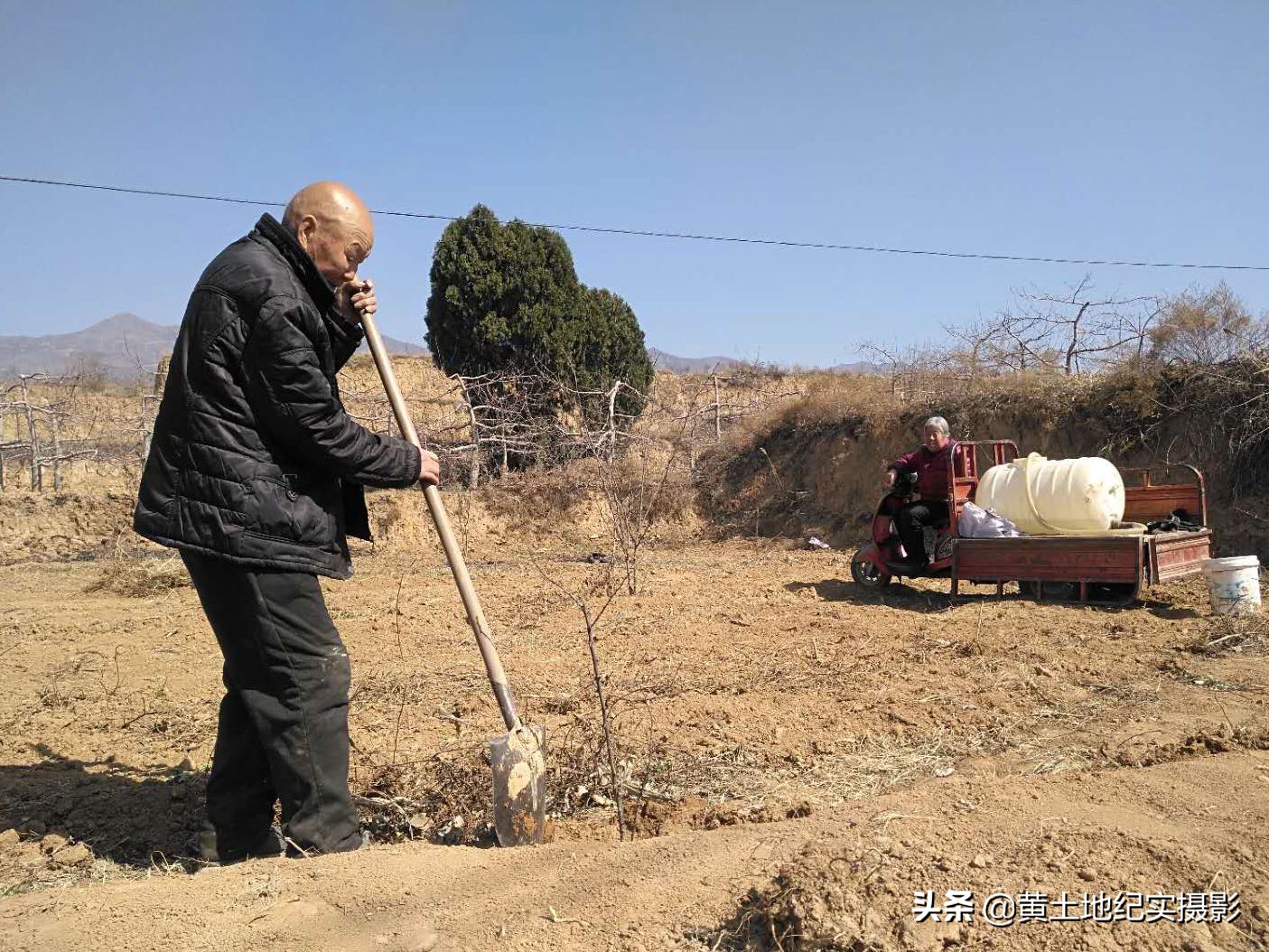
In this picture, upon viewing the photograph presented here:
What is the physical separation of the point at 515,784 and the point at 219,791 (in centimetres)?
110

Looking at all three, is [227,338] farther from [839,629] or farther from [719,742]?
[839,629]

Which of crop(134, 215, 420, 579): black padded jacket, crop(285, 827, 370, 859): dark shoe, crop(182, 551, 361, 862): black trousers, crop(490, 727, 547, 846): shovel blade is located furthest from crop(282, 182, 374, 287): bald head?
crop(285, 827, 370, 859): dark shoe

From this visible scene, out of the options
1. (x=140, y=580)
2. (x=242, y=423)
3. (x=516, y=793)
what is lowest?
(x=140, y=580)

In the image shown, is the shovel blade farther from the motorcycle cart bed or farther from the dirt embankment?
the dirt embankment

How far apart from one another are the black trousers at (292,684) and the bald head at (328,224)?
112 cm

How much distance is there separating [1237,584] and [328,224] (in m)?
6.93

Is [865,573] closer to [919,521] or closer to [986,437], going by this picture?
[919,521]

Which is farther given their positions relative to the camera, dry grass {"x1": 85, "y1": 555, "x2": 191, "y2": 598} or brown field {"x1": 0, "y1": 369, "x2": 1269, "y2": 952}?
dry grass {"x1": 85, "y1": 555, "x2": 191, "y2": 598}

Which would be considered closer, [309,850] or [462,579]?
[309,850]

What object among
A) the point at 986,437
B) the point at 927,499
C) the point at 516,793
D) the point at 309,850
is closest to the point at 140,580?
the point at 309,850

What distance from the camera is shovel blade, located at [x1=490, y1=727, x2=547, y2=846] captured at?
3094 millimetres

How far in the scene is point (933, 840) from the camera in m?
2.49

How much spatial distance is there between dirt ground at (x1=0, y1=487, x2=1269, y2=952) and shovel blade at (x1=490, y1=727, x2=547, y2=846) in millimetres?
154

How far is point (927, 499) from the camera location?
867 cm
